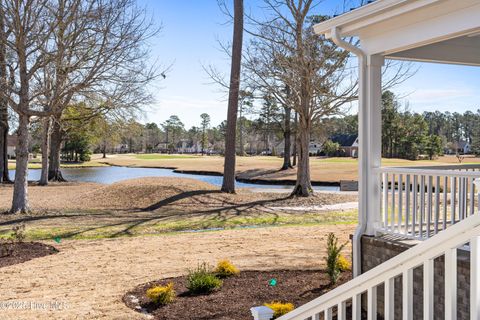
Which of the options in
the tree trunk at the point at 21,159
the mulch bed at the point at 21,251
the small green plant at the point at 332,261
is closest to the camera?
the small green plant at the point at 332,261

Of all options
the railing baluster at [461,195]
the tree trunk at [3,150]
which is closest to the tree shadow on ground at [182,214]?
the railing baluster at [461,195]

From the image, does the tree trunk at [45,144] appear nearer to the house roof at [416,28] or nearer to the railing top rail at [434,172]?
the house roof at [416,28]

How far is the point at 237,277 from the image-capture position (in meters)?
5.87

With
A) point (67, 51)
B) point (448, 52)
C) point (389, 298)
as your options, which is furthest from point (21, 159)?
point (389, 298)

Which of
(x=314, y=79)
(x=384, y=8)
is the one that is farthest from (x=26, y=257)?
(x=314, y=79)

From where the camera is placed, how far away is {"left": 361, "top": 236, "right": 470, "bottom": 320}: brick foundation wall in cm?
347

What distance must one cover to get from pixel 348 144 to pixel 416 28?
172 feet

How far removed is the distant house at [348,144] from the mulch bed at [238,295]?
157 feet

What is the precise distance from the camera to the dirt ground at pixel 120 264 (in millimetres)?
4840

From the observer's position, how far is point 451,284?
1.63 m

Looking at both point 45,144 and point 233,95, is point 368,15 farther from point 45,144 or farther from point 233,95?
point 45,144

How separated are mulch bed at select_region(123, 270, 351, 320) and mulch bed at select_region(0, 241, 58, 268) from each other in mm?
2619

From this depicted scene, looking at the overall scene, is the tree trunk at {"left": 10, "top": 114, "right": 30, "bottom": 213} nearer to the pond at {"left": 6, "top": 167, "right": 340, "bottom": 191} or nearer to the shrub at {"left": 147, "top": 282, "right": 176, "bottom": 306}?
the shrub at {"left": 147, "top": 282, "right": 176, "bottom": 306}

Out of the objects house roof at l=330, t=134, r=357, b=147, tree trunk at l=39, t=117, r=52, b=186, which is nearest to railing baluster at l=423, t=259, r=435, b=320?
tree trunk at l=39, t=117, r=52, b=186
